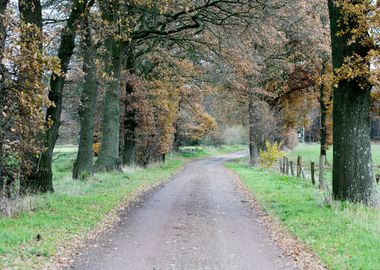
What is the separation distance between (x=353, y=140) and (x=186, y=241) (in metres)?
5.65

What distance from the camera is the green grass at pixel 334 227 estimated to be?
284 inches

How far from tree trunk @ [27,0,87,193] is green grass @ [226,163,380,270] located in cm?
695

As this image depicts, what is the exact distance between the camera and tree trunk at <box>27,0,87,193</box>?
13847 mm

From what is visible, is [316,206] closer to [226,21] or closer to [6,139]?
[6,139]

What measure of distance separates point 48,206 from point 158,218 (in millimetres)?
2957

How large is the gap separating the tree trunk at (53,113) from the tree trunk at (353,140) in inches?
320

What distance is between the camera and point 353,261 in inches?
275

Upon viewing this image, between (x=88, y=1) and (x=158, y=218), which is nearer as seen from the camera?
(x=158, y=218)

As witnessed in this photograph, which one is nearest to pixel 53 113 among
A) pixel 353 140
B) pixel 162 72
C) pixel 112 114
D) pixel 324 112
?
pixel 112 114

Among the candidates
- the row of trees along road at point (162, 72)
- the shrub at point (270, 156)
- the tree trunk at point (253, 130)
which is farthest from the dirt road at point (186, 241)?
the tree trunk at point (253, 130)

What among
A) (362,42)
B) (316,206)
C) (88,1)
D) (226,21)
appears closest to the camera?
(362,42)

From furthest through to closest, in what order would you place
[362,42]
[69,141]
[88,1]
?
1. [69,141]
2. [88,1]
3. [362,42]

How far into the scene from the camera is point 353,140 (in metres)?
11.8

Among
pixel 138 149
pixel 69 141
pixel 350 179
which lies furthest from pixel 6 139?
pixel 69 141
